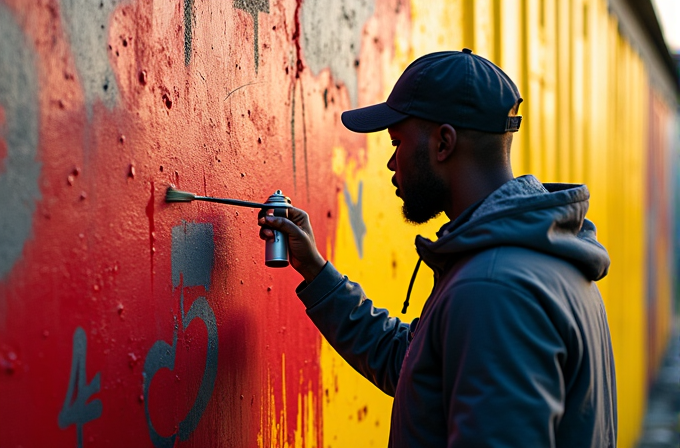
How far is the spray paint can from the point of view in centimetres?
191

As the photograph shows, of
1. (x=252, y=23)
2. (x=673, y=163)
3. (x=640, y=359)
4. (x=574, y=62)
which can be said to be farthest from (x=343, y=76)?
(x=673, y=163)

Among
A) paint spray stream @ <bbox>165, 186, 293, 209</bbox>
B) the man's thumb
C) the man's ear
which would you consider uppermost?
the man's ear

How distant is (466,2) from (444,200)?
2.02m

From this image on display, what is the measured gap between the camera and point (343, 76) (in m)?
2.60

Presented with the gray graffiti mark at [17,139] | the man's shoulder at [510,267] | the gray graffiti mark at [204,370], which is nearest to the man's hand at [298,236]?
the gray graffiti mark at [204,370]

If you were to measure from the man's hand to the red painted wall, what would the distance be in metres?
0.12

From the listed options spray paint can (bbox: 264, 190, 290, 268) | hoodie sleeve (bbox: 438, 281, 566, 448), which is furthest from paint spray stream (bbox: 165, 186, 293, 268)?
hoodie sleeve (bbox: 438, 281, 566, 448)

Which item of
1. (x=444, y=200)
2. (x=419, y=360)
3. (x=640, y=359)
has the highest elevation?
(x=444, y=200)

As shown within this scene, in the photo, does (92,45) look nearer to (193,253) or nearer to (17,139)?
(17,139)

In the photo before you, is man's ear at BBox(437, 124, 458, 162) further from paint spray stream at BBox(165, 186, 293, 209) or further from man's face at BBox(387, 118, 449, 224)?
paint spray stream at BBox(165, 186, 293, 209)

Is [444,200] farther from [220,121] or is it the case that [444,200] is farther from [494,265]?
[220,121]

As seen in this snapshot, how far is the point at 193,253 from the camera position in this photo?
73.5 inches

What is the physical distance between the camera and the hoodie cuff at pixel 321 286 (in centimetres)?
215

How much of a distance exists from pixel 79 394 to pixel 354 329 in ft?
2.90
